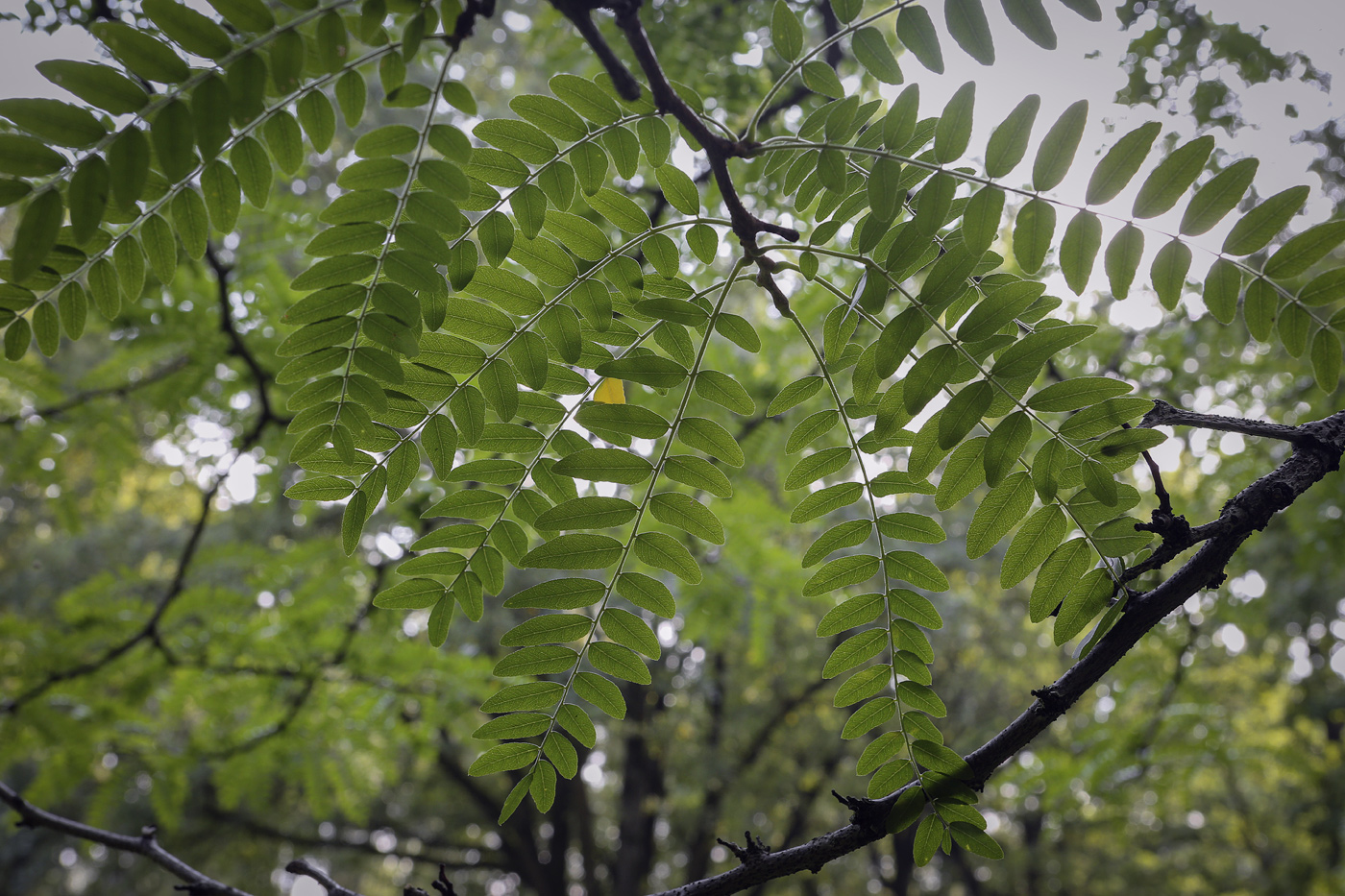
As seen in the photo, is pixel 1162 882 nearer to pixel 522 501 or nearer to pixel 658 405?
pixel 658 405

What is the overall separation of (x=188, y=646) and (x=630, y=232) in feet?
11.6

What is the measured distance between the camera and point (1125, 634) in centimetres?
91

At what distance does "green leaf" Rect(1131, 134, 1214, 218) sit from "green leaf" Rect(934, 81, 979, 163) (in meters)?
0.26

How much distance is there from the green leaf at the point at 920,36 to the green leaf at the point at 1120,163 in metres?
0.25

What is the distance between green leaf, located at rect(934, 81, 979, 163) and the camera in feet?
3.01

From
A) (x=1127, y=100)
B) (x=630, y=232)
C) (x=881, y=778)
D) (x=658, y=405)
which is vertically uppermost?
(x=1127, y=100)

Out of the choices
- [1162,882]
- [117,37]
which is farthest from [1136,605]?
[1162,882]

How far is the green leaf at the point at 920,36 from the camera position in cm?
93

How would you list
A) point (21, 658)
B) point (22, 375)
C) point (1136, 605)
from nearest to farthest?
point (1136, 605) → point (22, 375) → point (21, 658)

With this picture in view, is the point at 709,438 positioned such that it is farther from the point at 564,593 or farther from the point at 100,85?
the point at 100,85

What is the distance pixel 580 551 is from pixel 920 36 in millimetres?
839

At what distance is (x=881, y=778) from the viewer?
1.11m

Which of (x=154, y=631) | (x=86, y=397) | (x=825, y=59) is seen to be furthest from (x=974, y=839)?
(x=86, y=397)

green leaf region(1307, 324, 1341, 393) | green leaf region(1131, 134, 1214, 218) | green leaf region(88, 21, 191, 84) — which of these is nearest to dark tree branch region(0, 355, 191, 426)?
green leaf region(1307, 324, 1341, 393)
